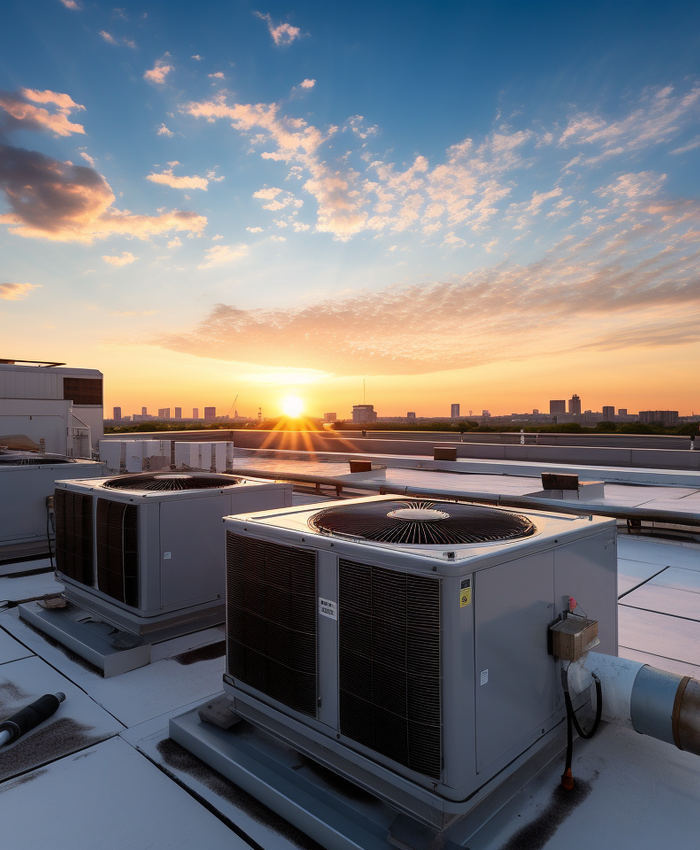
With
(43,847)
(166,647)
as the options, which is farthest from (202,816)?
(166,647)

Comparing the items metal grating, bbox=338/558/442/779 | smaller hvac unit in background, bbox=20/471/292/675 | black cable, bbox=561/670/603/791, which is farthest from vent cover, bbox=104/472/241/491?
black cable, bbox=561/670/603/791

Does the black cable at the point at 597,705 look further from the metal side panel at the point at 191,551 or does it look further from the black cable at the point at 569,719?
the metal side panel at the point at 191,551

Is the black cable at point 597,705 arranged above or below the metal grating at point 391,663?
below

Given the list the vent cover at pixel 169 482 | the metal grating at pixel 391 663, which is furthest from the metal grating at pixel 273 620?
the vent cover at pixel 169 482

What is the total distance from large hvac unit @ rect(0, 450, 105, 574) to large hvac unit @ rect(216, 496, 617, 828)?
17.4 ft

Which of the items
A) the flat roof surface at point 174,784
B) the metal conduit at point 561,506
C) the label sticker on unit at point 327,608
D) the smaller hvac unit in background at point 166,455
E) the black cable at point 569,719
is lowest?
the flat roof surface at point 174,784

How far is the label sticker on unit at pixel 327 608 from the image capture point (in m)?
2.35

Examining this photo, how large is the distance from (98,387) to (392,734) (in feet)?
59.7

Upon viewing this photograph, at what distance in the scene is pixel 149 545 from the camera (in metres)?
3.99

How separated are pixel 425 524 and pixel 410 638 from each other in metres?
0.72

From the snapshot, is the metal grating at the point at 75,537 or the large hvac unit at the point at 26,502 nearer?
the metal grating at the point at 75,537

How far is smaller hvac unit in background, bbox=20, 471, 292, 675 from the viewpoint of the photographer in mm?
4020

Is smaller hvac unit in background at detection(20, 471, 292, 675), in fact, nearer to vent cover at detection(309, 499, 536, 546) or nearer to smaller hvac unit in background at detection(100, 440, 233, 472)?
vent cover at detection(309, 499, 536, 546)

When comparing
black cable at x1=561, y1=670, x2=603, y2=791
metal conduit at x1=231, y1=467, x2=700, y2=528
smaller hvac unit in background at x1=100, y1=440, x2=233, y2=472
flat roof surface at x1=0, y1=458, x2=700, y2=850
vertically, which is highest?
smaller hvac unit in background at x1=100, y1=440, x2=233, y2=472
